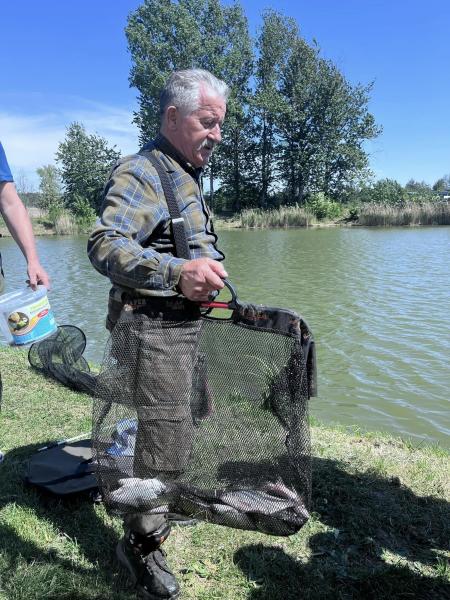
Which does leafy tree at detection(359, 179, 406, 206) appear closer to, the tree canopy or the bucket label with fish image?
the tree canopy

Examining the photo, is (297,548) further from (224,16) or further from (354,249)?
(224,16)

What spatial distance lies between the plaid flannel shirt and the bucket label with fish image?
947 millimetres

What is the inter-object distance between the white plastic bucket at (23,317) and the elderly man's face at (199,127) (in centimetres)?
135

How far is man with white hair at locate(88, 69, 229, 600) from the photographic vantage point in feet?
Result: 6.42

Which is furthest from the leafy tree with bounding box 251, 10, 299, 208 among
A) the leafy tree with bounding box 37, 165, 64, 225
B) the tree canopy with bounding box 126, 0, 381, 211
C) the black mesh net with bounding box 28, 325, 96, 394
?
the black mesh net with bounding box 28, 325, 96, 394

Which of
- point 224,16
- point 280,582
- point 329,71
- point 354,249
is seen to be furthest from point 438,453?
point 224,16

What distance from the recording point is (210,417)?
2.10 m

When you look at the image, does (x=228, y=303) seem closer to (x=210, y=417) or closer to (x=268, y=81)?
(x=210, y=417)

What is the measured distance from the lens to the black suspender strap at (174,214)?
6.81ft

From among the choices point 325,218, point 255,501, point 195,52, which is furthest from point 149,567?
point 195,52

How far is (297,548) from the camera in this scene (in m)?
2.54

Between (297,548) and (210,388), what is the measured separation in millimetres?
1037

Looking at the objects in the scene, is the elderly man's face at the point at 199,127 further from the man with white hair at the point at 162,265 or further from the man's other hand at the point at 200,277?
the man's other hand at the point at 200,277

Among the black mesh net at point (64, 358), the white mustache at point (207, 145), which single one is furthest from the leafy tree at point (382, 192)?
the white mustache at point (207, 145)
